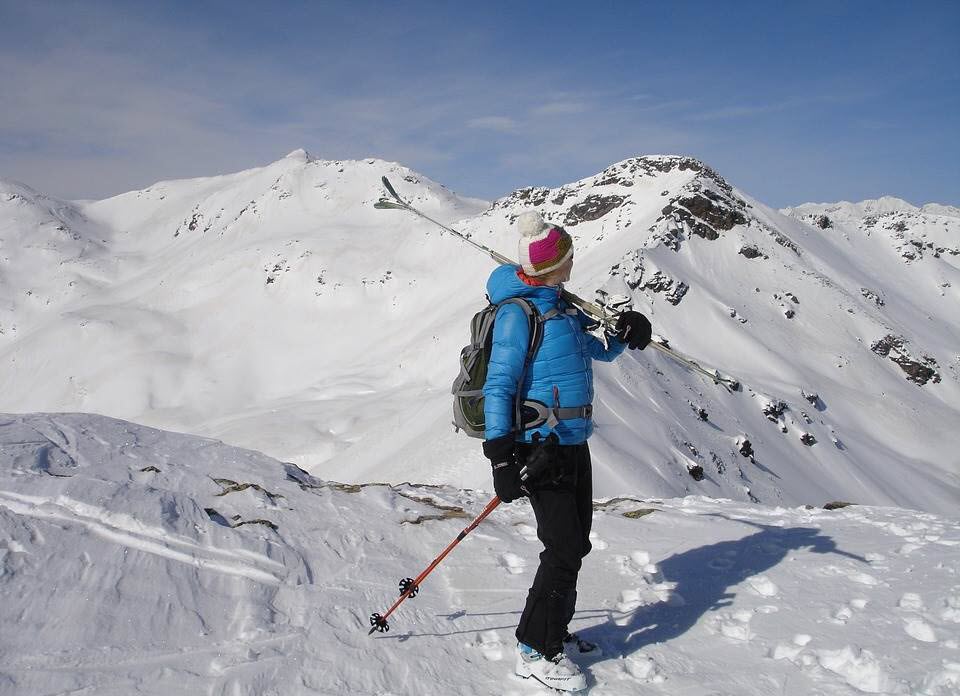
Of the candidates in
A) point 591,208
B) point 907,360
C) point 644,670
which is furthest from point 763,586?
point 591,208

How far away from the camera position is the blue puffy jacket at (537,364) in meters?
3.63

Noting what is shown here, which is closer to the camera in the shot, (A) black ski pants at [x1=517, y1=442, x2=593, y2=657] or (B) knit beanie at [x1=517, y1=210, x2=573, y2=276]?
(A) black ski pants at [x1=517, y1=442, x2=593, y2=657]

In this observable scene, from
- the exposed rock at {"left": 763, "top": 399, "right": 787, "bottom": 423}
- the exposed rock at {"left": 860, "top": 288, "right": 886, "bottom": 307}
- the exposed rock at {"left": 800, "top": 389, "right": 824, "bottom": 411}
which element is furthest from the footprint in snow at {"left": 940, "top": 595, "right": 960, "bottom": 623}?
the exposed rock at {"left": 860, "top": 288, "right": 886, "bottom": 307}

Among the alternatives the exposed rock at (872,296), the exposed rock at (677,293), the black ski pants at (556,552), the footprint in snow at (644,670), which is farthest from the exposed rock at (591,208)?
the footprint in snow at (644,670)

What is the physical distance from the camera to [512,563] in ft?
18.3

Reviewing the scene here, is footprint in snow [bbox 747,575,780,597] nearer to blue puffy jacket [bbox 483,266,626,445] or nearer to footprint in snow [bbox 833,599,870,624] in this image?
footprint in snow [bbox 833,599,870,624]

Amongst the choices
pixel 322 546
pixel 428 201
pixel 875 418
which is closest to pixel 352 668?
pixel 322 546

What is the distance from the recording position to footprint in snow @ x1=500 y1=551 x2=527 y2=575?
17.8ft

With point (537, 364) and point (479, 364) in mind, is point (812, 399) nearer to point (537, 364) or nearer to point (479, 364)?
point (537, 364)

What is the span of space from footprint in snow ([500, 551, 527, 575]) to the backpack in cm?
203

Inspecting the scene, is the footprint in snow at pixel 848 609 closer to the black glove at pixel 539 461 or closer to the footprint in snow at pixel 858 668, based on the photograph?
the footprint in snow at pixel 858 668

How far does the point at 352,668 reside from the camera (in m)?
3.65

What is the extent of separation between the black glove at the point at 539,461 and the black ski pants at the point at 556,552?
0.16ft

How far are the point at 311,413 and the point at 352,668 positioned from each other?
34.6 meters
